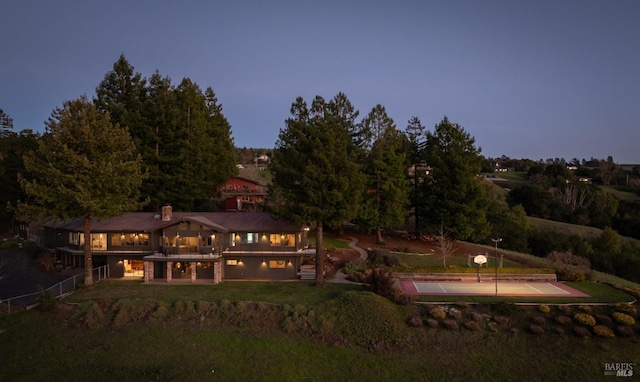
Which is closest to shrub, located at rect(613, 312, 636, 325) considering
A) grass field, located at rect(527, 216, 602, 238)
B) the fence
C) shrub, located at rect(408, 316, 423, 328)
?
shrub, located at rect(408, 316, 423, 328)

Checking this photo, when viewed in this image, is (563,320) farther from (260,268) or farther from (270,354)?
(260,268)

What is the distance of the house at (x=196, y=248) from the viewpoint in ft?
114

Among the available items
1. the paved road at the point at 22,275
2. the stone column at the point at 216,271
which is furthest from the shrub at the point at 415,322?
the paved road at the point at 22,275

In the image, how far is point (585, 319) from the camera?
2492 cm

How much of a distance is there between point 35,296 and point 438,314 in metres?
28.8

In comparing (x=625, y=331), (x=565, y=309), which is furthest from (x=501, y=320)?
(x=625, y=331)

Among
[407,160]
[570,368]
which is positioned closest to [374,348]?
[570,368]

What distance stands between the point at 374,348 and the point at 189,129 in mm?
35274

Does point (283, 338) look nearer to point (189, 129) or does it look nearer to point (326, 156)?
point (326, 156)

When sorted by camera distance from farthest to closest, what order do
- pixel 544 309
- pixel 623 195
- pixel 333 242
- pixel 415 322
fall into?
pixel 623 195 → pixel 333 242 → pixel 544 309 → pixel 415 322

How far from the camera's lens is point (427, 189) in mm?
46969

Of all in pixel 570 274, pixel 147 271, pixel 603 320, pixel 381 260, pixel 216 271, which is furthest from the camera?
pixel 381 260

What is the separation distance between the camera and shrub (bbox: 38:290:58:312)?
26775 mm

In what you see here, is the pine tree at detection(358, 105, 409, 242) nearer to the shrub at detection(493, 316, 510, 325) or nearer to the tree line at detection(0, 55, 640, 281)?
the tree line at detection(0, 55, 640, 281)
